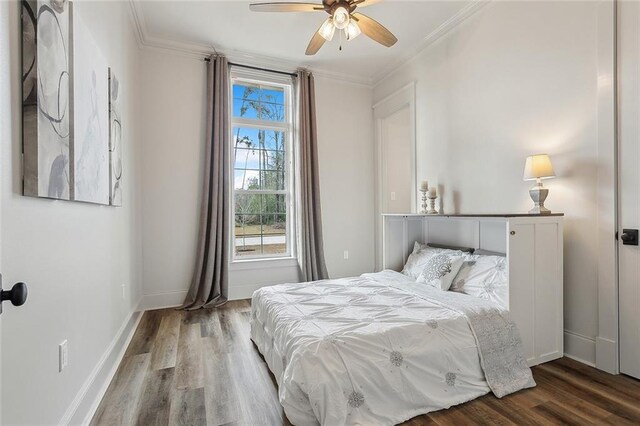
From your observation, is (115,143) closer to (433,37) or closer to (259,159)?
(259,159)

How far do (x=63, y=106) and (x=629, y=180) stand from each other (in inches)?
125

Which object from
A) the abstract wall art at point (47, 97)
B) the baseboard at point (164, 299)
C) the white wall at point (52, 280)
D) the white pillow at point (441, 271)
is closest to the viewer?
the white wall at point (52, 280)

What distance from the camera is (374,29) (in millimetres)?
2561

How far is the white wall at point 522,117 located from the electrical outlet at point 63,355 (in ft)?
10.3

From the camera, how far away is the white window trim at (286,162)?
13.1 feet

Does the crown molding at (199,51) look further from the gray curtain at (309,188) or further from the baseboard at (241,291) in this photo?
the baseboard at (241,291)

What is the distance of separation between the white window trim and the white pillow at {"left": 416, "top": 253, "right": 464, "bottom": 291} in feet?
6.45

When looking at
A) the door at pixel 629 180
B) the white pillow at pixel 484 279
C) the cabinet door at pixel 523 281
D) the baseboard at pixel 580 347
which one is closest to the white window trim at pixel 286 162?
the white pillow at pixel 484 279

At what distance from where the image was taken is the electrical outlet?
1363 millimetres

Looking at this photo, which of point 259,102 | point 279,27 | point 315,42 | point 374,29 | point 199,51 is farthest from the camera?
point 259,102

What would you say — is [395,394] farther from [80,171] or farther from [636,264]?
[80,171]

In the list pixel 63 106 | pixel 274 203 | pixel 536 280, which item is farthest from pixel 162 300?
pixel 536 280

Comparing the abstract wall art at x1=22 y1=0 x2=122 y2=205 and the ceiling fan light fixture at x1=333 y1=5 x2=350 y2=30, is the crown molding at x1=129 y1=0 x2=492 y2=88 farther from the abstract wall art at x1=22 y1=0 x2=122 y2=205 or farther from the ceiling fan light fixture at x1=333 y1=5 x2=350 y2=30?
the abstract wall art at x1=22 y1=0 x2=122 y2=205

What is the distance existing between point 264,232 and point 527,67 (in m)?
3.34
